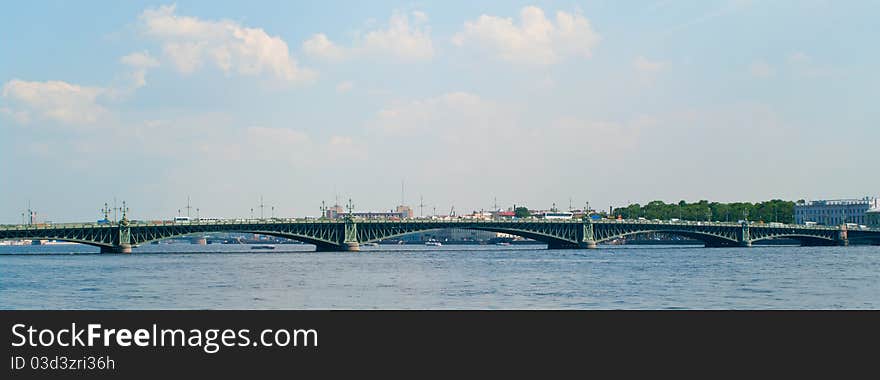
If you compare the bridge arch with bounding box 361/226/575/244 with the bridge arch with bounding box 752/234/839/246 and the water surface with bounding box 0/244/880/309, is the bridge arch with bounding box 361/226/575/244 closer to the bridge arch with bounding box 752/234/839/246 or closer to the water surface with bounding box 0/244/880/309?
the bridge arch with bounding box 752/234/839/246

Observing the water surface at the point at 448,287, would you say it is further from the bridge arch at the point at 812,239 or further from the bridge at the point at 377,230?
the bridge arch at the point at 812,239

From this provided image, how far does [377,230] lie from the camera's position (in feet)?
445

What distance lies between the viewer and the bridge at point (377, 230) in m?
121

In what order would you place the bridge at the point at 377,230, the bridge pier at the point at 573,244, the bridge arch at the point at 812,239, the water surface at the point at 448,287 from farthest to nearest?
1. the bridge arch at the point at 812,239
2. the bridge pier at the point at 573,244
3. the bridge at the point at 377,230
4. the water surface at the point at 448,287

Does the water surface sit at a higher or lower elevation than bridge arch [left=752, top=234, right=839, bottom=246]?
lower

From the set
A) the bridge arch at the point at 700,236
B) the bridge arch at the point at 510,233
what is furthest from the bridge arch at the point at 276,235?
the bridge arch at the point at 700,236

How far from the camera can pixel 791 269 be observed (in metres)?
82.4

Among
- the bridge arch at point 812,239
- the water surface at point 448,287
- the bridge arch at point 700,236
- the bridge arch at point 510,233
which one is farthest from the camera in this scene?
the bridge arch at point 812,239

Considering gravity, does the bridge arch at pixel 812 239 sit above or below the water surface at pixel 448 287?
above

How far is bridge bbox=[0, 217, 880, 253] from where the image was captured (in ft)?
397

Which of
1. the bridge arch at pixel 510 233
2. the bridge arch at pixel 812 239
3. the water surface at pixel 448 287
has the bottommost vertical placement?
the water surface at pixel 448 287

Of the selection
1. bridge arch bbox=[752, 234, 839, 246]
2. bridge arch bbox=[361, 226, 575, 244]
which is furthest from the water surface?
bridge arch bbox=[752, 234, 839, 246]
